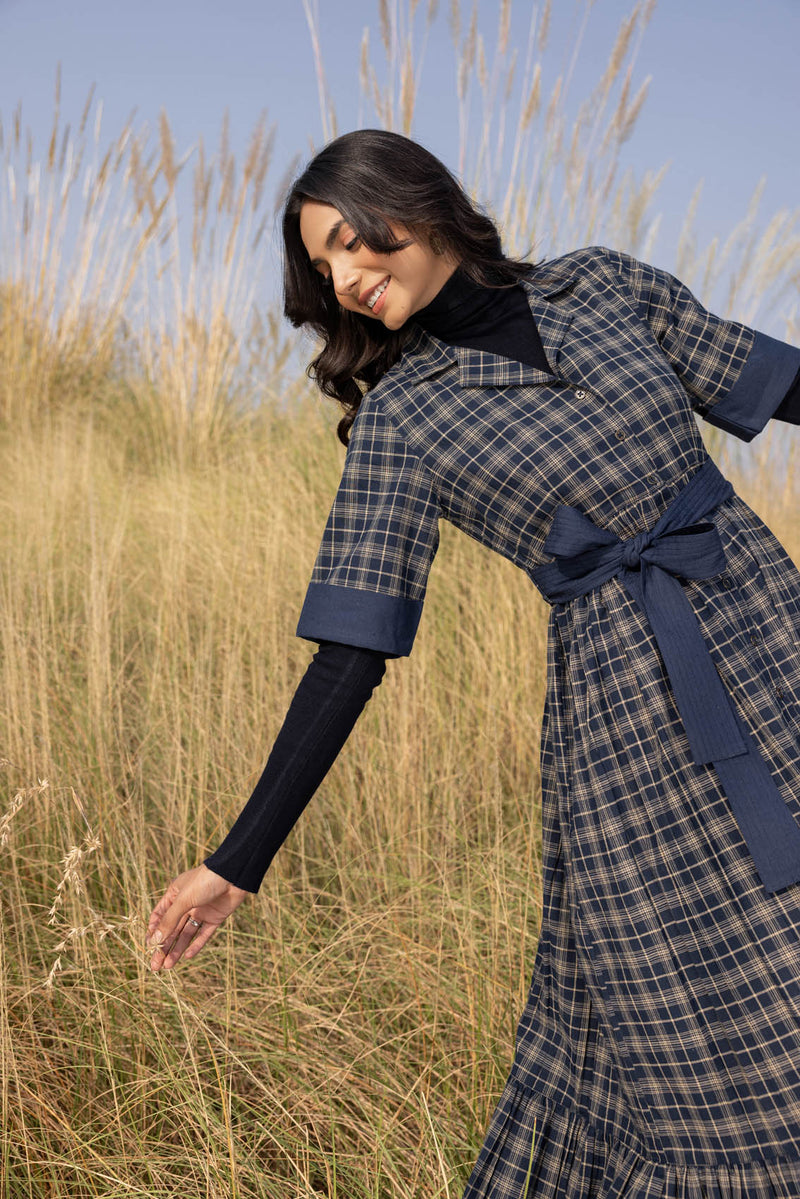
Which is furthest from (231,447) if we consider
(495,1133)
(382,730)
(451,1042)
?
(495,1133)

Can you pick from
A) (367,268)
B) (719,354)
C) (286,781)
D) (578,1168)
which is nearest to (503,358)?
(367,268)

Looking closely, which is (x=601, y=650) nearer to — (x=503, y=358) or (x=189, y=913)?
(x=503, y=358)

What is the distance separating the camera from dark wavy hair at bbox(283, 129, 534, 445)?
1.33 metres

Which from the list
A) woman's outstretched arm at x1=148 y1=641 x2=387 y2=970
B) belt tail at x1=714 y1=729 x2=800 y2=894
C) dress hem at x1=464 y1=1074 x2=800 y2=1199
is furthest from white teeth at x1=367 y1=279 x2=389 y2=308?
dress hem at x1=464 y1=1074 x2=800 y2=1199

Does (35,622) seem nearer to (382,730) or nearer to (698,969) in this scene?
(382,730)

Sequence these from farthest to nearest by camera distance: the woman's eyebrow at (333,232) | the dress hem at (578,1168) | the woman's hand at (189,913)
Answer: the woman's eyebrow at (333,232), the woman's hand at (189,913), the dress hem at (578,1168)

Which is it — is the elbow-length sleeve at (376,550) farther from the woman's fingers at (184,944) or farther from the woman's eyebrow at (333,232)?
the woman's fingers at (184,944)

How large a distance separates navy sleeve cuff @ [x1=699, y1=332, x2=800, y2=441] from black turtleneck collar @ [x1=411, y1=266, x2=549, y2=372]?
0.28 metres

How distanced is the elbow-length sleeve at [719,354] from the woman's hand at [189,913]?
2.93ft

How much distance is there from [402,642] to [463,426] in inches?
10.8

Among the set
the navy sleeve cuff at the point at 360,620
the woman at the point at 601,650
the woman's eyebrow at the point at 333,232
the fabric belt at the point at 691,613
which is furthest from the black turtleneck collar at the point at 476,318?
the navy sleeve cuff at the point at 360,620

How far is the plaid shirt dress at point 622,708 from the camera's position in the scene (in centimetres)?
113

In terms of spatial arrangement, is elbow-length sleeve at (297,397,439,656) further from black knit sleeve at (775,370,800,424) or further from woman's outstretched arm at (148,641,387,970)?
black knit sleeve at (775,370,800,424)

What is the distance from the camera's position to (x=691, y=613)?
3.90 feet
